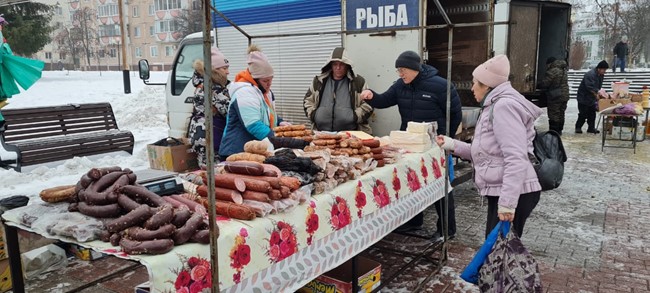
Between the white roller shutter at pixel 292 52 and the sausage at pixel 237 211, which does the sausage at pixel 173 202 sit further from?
the white roller shutter at pixel 292 52

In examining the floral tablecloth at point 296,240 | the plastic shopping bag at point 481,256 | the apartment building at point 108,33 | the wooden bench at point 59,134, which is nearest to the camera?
the floral tablecloth at point 296,240

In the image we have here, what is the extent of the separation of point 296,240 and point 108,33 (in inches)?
2527

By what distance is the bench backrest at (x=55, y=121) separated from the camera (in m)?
8.25

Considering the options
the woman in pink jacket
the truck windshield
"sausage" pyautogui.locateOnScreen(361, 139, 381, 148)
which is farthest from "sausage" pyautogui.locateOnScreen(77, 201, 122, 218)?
the truck windshield

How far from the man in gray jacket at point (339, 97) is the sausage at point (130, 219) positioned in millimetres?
3704

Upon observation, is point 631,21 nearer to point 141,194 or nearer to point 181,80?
point 181,80

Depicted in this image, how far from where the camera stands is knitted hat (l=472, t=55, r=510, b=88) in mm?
3389

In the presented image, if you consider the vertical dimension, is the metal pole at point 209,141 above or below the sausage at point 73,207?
above

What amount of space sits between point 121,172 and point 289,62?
452 centimetres

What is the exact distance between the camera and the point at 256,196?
2.59 metres

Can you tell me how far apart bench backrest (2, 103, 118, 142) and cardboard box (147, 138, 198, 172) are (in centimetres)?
366

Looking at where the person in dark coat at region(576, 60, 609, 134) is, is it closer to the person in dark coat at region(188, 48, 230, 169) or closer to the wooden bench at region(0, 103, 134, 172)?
the person in dark coat at region(188, 48, 230, 169)

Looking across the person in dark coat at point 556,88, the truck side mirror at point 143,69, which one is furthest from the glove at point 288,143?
the person in dark coat at point 556,88

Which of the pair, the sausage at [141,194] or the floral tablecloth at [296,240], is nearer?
the floral tablecloth at [296,240]
